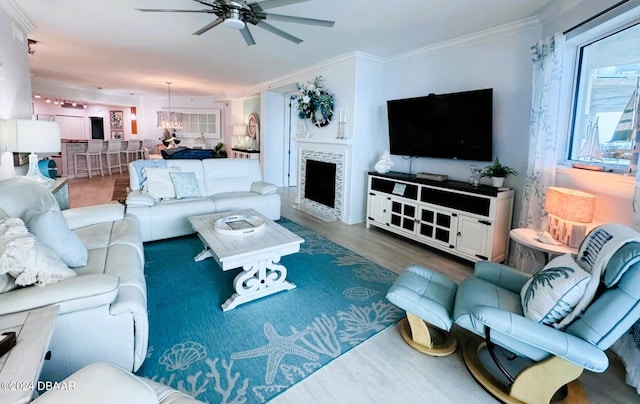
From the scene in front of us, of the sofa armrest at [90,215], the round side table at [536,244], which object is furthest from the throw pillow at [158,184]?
the round side table at [536,244]

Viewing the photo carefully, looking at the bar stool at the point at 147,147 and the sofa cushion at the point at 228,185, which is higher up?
the bar stool at the point at 147,147

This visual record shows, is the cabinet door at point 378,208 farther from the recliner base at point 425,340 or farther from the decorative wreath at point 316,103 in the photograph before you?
the recliner base at point 425,340

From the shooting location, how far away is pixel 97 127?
1168cm

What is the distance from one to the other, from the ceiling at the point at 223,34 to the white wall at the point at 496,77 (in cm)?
19

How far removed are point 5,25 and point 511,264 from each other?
5.81m

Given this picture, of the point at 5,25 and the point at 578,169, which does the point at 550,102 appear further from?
the point at 5,25

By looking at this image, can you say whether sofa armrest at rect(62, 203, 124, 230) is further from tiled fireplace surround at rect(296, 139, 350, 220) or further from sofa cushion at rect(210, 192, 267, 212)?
tiled fireplace surround at rect(296, 139, 350, 220)

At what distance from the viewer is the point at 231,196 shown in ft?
14.5

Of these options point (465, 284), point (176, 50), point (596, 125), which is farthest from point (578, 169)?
point (176, 50)

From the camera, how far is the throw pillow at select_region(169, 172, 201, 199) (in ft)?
13.5

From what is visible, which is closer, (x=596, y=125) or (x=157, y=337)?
(x=157, y=337)

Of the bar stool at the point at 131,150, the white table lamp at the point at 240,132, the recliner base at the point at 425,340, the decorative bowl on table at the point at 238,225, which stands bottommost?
the recliner base at the point at 425,340

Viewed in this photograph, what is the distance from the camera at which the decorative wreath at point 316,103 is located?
5.00 metres

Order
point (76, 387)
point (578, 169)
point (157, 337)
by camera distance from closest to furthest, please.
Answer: point (76, 387), point (157, 337), point (578, 169)
